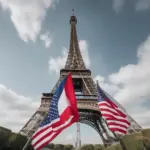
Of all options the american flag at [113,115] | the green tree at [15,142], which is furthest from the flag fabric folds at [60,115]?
the green tree at [15,142]

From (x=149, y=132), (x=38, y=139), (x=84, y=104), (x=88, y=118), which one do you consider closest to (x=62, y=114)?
(x=38, y=139)

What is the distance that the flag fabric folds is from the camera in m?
12.5

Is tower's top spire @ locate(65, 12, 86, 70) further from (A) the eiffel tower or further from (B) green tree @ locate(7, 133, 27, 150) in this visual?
(B) green tree @ locate(7, 133, 27, 150)

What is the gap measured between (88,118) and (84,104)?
8253mm

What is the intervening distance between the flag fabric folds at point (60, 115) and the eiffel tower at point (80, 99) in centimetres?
2972

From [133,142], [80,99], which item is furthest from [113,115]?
[80,99]

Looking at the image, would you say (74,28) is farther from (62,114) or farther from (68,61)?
(62,114)

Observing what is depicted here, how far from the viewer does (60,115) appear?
1261cm

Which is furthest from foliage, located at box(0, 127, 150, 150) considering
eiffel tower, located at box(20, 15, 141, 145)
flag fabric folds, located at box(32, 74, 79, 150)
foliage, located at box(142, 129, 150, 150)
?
flag fabric folds, located at box(32, 74, 79, 150)

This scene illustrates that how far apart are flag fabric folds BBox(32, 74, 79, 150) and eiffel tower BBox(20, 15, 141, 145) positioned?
29.7 m

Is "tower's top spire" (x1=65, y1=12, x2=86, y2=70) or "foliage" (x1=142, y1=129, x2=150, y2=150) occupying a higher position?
"tower's top spire" (x1=65, y1=12, x2=86, y2=70)

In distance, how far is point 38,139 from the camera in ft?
43.2

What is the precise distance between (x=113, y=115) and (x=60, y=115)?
3.86m

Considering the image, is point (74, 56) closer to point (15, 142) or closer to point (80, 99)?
point (80, 99)
